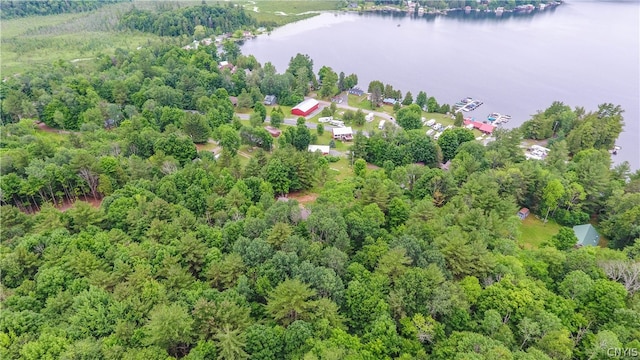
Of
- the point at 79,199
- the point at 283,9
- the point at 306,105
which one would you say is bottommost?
the point at 79,199

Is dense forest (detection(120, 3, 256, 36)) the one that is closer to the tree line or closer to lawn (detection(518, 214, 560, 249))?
the tree line

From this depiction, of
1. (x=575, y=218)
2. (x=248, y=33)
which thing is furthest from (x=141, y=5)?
(x=575, y=218)

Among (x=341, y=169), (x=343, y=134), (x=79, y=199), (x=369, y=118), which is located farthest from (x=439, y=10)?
(x=79, y=199)

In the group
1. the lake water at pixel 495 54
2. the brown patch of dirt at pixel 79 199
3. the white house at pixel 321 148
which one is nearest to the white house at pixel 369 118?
the white house at pixel 321 148

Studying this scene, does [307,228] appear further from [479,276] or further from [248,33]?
[248,33]

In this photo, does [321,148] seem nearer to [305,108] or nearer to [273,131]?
[273,131]

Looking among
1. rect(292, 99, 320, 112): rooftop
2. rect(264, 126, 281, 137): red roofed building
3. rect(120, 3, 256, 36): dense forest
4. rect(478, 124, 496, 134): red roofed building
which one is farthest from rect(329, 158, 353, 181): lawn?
rect(120, 3, 256, 36): dense forest

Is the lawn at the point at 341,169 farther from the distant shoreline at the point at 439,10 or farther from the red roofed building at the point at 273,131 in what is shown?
the distant shoreline at the point at 439,10
